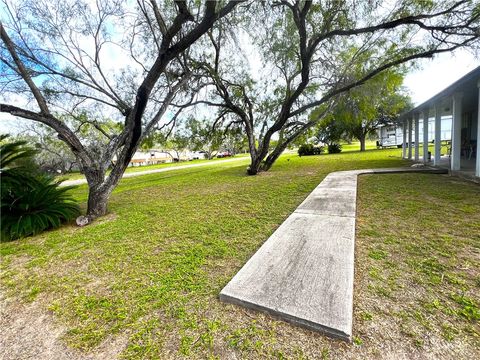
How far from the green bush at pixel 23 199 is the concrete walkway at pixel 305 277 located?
411cm

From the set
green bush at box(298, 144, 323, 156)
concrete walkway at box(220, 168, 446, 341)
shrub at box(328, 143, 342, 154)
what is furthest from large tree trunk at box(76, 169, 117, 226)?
shrub at box(328, 143, 342, 154)

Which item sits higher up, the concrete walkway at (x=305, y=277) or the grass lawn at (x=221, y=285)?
the concrete walkway at (x=305, y=277)

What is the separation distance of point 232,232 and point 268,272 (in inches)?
52.0

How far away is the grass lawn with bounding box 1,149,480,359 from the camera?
1435mm

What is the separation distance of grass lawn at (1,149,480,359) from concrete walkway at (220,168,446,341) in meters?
0.08

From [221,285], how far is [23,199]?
4256 mm

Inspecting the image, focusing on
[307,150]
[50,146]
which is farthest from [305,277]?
[50,146]

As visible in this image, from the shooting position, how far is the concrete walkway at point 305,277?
1.58 metres

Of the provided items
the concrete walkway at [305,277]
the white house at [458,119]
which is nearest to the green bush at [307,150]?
the white house at [458,119]

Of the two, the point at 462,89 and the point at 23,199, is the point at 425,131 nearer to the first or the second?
the point at 462,89

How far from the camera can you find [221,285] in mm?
2072

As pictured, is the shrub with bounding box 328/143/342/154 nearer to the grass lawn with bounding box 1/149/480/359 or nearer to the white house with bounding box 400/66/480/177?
the white house with bounding box 400/66/480/177

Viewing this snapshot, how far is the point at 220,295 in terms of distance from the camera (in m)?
1.89

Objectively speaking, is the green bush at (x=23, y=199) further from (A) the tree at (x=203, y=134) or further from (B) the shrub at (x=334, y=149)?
(B) the shrub at (x=334, y=149)
